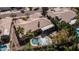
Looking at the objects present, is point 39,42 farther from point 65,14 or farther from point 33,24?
point 65,14

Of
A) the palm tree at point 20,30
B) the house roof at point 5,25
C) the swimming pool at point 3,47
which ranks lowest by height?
the swimming pool at point 3,47

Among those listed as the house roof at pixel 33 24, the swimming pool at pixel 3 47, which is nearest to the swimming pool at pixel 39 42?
the house roof at pixel 33 24

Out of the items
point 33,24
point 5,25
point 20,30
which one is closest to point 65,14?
point 33,24

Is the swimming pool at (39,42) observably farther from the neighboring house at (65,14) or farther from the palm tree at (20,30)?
the neighboring house at (65,14)

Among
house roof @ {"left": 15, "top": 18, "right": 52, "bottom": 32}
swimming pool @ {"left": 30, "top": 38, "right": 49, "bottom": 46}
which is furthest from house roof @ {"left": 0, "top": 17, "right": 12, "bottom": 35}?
swimming pool @ {"left": 30, "top": 38, "right": 49, "bottom": 46}

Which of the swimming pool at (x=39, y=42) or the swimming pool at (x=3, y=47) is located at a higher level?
the swimming pool at (x=39, y=42)

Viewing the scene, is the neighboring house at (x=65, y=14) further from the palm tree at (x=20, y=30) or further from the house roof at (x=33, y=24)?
the palm tree at (x=20, y=30)

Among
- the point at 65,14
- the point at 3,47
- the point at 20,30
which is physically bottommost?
the point at 3,47

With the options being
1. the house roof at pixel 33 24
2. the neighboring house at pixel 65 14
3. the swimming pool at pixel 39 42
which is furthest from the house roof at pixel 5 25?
the neighboring house at pixel 65 14

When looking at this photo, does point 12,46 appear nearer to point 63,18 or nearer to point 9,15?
point 9,15
